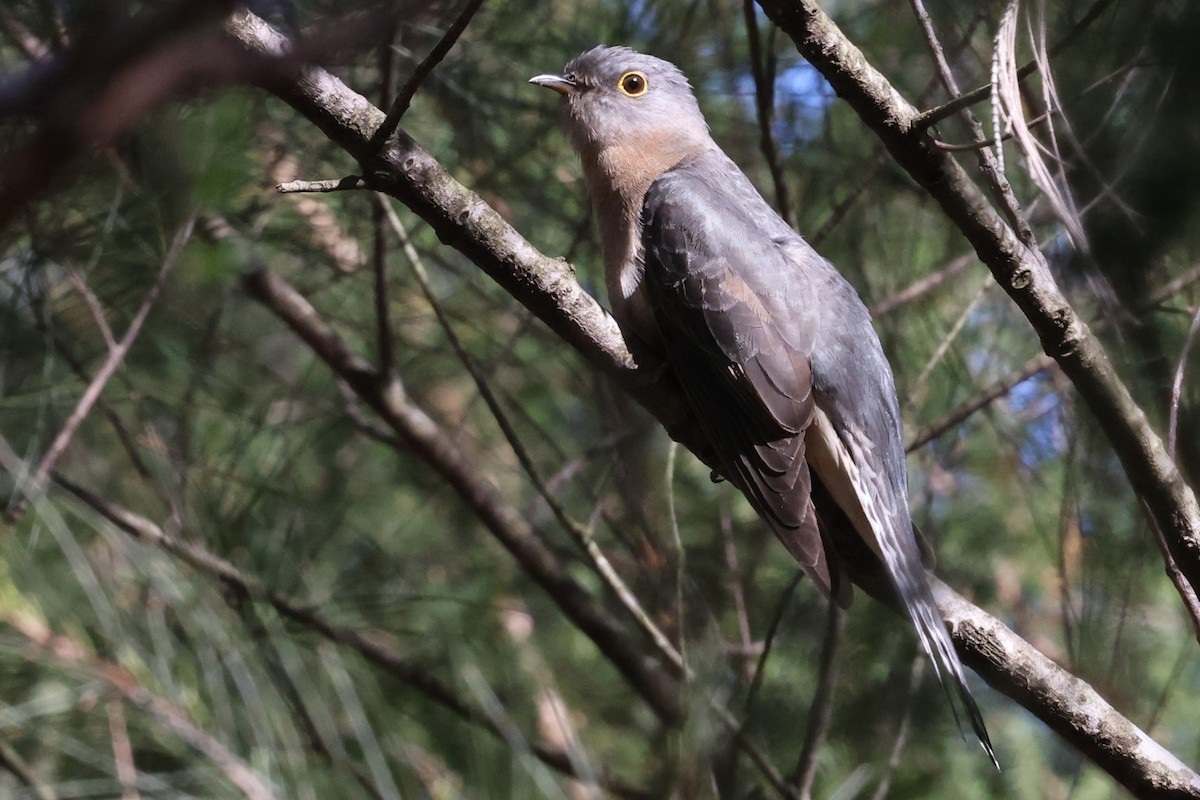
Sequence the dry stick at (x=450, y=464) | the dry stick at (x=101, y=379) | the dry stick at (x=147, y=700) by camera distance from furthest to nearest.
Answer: the dry stick at (x=450, y=464), the dry stick at (x=101, y=379), the dry stick at (x=147, y=700)

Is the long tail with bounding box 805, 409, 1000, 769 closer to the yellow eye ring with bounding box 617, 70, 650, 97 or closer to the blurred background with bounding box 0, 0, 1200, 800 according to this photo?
the blurred background with bounding box 0, 0, 1200, 800

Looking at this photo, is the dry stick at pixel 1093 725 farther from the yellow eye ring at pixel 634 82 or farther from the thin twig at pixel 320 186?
the yellow eye ring at pixel 634 82

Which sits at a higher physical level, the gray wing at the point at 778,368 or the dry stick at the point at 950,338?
the dry stick at the point at 950,338

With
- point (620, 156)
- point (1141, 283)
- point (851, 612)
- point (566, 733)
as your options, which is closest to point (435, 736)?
point (851, 612)

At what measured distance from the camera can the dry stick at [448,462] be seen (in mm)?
4215

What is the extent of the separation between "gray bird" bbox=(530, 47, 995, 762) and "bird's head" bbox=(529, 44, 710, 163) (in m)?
0.26

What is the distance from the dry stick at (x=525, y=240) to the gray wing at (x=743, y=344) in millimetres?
540

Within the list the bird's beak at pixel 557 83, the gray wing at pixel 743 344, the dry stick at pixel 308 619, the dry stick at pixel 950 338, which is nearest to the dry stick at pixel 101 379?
the dry stick at pixel 308 619

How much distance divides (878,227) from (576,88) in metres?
1.55

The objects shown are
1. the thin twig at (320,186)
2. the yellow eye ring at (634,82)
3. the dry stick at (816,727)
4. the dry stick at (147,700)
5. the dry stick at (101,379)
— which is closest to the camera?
the thin twig at (320,186)

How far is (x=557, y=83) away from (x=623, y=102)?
256 millimetres

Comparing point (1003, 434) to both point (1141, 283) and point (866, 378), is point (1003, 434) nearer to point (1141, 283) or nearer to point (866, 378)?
point (866, 378)

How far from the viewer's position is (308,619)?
13.1 feet

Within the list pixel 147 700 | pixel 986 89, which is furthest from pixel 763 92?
pixel 147 700
